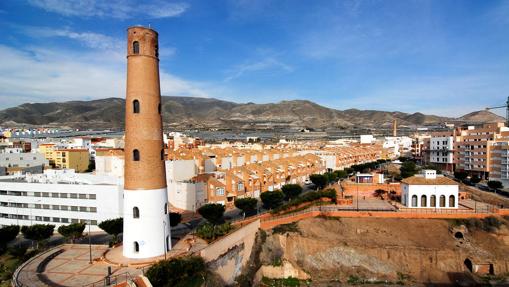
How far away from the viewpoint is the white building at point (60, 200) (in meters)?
47.0

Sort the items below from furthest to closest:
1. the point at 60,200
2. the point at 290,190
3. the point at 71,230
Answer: the point at 290,190
the point at 60,200
the point at 71,230

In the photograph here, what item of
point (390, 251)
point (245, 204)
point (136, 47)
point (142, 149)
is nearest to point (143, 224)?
point (142, 149)

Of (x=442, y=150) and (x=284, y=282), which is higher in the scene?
(x=442, y=150)

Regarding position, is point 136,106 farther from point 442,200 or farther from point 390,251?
point 442,200

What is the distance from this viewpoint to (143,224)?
91.4 ft

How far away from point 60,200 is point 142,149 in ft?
90.2

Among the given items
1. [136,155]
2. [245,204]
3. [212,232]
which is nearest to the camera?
[136,155]

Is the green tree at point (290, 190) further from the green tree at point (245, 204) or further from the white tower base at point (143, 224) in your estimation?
the white tower base at point (143, 224)

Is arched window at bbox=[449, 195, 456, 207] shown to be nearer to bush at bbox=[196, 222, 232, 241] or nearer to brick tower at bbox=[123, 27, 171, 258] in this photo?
bush at bbox=[196, 222, 232, 241]

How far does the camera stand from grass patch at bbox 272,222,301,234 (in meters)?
45.1

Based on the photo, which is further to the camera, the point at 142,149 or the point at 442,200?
the point at 442,200

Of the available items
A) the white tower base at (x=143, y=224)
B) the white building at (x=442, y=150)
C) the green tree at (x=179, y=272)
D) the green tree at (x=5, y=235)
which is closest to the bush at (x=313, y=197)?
the green tree at (x=179, y=272)

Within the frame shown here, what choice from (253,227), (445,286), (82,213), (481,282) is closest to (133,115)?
(253,227)

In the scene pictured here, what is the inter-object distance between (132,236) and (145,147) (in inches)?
259
